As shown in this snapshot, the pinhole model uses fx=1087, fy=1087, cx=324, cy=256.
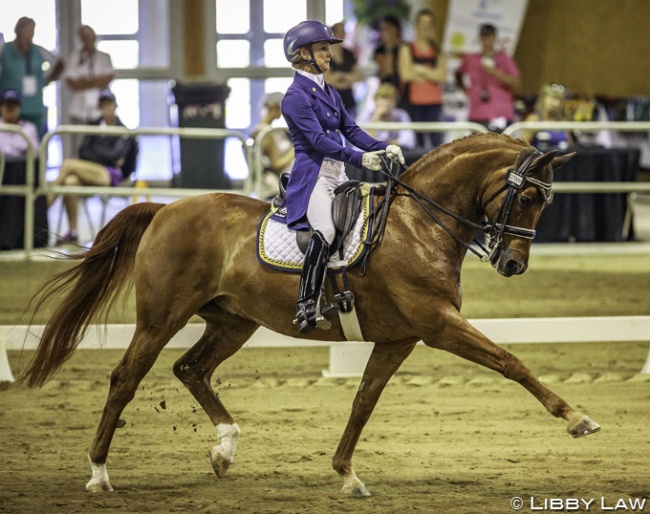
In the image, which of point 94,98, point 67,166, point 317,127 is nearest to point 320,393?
point 317,127

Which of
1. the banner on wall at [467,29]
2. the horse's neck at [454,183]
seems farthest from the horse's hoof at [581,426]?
the banner on wall at [467,29]

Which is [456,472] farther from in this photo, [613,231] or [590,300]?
[613,231]

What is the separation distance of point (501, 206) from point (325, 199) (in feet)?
2.79

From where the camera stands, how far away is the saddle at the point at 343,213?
512 cm

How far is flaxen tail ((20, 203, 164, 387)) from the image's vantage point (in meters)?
5.51

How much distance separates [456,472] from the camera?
17.7ft

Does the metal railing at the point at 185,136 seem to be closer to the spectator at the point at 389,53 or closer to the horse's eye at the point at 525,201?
the spectator at the point at 389,53

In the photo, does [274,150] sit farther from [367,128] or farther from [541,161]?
[541,161]

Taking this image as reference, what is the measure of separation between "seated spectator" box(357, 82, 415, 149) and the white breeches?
249 inches

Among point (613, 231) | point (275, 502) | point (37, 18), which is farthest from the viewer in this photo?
point (37, 18)

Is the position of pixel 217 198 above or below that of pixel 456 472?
above

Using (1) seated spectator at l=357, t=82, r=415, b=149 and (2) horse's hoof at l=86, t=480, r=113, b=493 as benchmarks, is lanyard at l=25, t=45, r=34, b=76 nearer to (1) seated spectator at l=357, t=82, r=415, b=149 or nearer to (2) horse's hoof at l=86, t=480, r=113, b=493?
(1) seated spectator at l=357, t=82, r=415, b=149

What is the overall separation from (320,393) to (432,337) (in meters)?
2.37

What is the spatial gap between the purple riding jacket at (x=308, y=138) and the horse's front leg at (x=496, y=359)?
0.87 m
